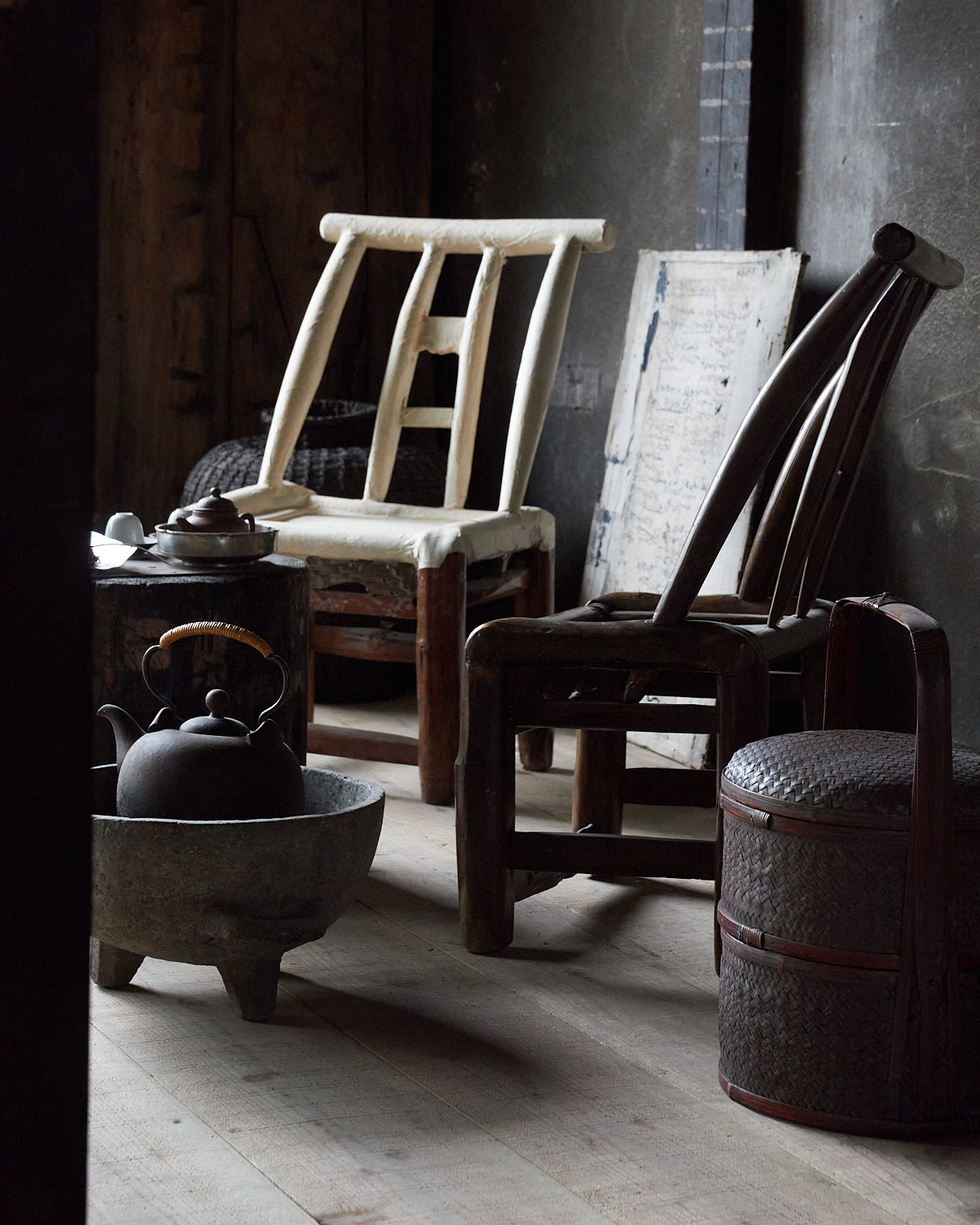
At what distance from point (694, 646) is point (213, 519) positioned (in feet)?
3.01

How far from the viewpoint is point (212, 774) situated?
6.97 ft

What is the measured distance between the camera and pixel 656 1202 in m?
1.65

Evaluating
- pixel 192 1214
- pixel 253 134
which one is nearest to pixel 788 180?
pixel 253 134

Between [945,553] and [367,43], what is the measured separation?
238 centimetres

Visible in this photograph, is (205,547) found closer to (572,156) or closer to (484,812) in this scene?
(484,812)

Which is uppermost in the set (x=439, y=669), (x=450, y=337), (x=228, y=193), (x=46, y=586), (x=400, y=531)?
(x=228, y=193)

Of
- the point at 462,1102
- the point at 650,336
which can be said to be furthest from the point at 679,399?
the point at 462,1102

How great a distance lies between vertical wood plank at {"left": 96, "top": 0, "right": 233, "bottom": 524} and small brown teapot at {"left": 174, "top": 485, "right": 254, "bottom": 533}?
61.8 inches

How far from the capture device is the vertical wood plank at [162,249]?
4.17 meters

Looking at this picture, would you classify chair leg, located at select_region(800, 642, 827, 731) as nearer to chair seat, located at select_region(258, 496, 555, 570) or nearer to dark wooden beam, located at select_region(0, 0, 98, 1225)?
chair seat, located at select_region(258, 496, 555, 570)

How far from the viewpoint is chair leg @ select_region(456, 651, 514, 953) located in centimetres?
233

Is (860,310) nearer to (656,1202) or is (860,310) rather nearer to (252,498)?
(656,1202)

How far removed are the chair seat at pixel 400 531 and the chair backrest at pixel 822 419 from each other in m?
0.78

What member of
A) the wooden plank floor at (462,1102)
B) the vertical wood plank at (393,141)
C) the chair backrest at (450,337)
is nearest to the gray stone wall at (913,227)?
the chair backrest at (450,337)
